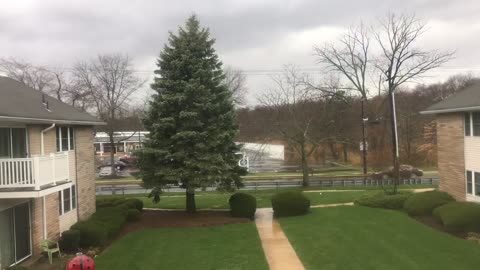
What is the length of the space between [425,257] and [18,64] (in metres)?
54.2

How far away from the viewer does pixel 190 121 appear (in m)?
21.7

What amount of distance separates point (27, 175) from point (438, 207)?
50.4ft

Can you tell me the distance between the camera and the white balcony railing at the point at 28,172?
1337 centimetres

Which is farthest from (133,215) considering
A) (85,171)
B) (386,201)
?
(386,201)

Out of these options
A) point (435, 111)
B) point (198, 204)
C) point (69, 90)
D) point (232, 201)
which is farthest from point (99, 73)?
point (435, 111)

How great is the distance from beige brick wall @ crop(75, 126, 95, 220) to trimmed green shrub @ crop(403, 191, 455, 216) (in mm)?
14282

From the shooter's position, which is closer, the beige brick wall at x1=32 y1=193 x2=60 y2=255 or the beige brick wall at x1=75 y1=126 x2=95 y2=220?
the beige brick wall at x1=32 y1=193 x2=60 y2=255

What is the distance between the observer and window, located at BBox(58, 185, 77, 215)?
58.4ft

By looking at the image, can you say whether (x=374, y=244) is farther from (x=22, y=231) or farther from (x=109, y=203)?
(x=109, y=203)

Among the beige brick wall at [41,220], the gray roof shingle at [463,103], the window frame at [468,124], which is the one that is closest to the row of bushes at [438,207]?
the window frame at [468,124]

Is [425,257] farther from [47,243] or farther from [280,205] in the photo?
[47,243]

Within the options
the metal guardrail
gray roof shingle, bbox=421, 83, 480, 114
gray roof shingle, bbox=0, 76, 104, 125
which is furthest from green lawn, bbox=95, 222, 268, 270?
the metal guardrail

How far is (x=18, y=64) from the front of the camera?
2219 inches

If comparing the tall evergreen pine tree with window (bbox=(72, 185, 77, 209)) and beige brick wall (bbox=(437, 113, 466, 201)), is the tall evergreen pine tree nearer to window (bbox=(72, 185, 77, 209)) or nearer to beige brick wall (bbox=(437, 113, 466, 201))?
window (bbox=(72, 185, 77, 209))
